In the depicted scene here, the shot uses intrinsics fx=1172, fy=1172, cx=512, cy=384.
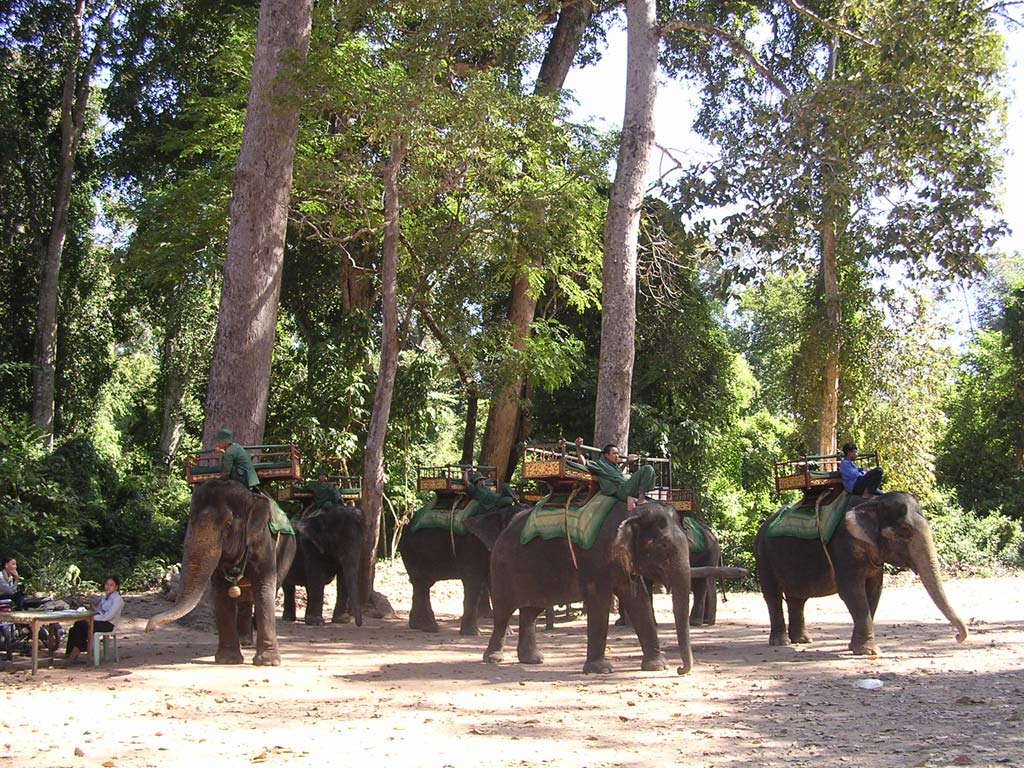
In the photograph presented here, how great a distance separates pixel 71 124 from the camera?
23312mm

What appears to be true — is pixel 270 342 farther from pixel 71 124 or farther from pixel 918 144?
pixel 71 124

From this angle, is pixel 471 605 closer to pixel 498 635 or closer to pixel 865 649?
pixel 498 635

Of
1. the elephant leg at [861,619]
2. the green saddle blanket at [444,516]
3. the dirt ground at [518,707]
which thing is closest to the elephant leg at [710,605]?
the dirt ground at [518,707]

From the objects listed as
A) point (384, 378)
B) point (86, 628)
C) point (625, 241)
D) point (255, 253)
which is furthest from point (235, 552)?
point (625, 241)

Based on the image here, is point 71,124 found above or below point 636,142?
above

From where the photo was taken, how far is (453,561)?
1574 centimetres

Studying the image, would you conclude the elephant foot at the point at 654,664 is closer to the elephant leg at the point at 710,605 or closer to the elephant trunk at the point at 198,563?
the elephant trunk at the point at 198,563

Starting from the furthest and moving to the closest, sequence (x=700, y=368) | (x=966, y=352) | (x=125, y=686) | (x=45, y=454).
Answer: (x=966, y=352) → (x=700, y=368) → (x=45, y=454) → (x=125, y=686)

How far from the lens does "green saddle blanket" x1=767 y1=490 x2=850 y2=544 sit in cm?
1274

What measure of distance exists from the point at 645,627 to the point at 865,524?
274 cm

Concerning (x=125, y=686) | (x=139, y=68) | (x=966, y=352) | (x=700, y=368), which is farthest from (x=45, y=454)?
(x=966, y=352)

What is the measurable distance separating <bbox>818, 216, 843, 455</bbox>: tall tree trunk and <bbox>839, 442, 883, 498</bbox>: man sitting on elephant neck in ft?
37.9

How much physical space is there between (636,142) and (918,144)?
371 centimetres

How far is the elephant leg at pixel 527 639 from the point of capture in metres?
12.0
